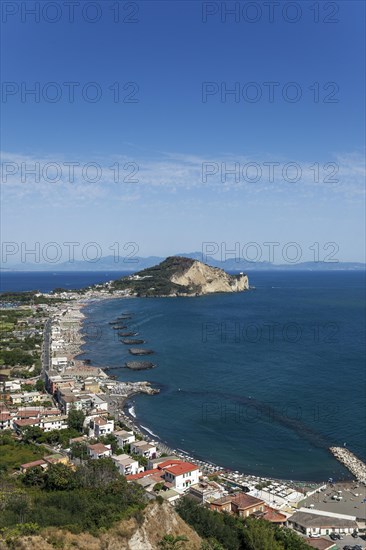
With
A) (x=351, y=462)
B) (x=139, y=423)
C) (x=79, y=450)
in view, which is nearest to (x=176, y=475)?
(x=79, y=450)

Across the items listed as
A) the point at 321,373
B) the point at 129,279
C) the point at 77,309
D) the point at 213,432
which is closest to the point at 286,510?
the point at 213,432

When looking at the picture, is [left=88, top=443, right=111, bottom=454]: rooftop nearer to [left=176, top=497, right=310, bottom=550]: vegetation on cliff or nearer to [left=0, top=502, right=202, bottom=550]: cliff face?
[left=176, top=497, right=310, bottom=550]: vegetation on cliff

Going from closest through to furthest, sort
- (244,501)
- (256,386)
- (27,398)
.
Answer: (244,501) < (27,398) < (256,386)

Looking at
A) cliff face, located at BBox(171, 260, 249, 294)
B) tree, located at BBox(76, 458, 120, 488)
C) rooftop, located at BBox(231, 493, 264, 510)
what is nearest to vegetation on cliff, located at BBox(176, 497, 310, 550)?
rooftop, located at BBox(231, 493, 264, 510)

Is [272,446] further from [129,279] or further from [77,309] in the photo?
[129,279]

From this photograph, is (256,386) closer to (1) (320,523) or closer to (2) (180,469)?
(2) (180,469)

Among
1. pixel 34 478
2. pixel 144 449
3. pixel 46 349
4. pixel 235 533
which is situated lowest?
pixel 144 449

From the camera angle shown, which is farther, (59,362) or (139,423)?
(59,362)
